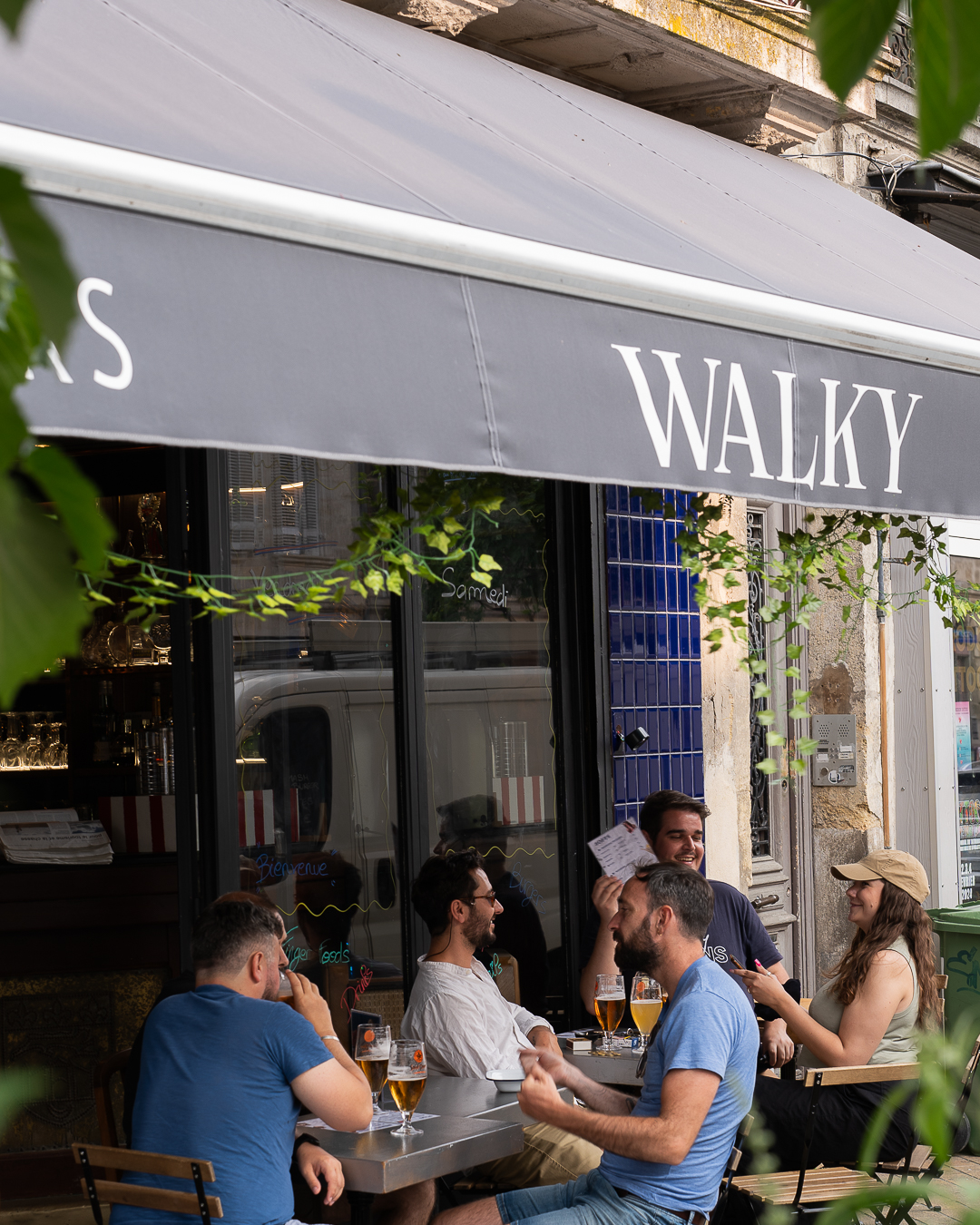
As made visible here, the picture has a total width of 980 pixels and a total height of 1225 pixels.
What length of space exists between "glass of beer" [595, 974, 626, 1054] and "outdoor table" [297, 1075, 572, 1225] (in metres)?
0.64

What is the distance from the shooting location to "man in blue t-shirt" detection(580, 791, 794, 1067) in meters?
5.25

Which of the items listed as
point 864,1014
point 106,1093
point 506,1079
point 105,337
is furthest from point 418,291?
point 864,1014

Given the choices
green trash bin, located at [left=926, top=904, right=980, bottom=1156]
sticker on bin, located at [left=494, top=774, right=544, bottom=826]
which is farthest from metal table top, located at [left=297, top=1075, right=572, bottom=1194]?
green trash bin, located at [left=926, top=904, right=980, bottom=1156]

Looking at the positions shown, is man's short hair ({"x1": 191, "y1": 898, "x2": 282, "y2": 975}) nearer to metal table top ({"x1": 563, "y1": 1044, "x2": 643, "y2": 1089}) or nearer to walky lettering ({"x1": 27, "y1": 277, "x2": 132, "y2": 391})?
metal table top ({"x1": 563, "y1": 1044, "x2": 643, "y2": 1089})

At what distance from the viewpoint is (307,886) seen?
5.12 metres

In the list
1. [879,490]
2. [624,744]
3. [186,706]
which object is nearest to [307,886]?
[186,706]

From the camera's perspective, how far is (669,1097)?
11.1ft

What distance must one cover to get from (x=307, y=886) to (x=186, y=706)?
82 cm

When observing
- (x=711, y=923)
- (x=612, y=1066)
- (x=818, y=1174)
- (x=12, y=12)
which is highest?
(x=12, y=12)

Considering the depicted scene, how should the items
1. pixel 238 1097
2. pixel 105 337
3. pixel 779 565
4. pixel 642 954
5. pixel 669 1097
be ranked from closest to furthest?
pixel 105 337, pixel 238 1097, pixel 669 1097, pixel 642 954, pixel 779 565

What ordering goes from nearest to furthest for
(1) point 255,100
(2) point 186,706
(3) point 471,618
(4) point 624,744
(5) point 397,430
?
1. (5) point 397,430
2. (1) point 255,100
3. (2) point 186,706
4. (3) point 471,618
5. (4) point 624,744

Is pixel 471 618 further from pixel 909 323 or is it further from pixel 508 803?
pixel 909 323

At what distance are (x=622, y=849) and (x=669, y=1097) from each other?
2.05 m

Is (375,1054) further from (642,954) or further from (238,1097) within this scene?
(642,954)
